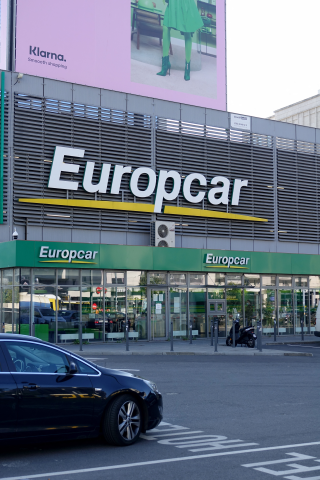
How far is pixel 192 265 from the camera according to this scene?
2986 cm

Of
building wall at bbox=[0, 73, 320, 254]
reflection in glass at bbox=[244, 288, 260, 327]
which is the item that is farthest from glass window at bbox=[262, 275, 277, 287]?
building wall at bbox=[0, 73, 320, 254]

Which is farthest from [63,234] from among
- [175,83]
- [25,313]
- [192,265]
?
[175,83]

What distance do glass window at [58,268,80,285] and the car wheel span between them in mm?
19028

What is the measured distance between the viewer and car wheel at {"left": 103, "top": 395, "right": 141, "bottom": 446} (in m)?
7.80

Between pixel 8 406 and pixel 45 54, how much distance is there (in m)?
38.6

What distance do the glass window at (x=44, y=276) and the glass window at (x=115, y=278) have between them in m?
2.62

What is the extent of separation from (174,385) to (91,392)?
20.9 ft

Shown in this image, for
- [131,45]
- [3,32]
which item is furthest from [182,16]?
[3,32]

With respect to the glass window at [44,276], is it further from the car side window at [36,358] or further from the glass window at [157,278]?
the car side window at [36,358]

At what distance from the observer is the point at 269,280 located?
3334 centimetres

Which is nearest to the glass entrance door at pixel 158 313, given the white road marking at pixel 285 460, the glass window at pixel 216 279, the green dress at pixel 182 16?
the glass window at pixel 216 279

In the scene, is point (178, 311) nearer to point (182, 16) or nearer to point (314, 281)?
point (314, 281)

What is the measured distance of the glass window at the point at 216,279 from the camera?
31031 mm

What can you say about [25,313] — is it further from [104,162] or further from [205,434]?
[205,434]
